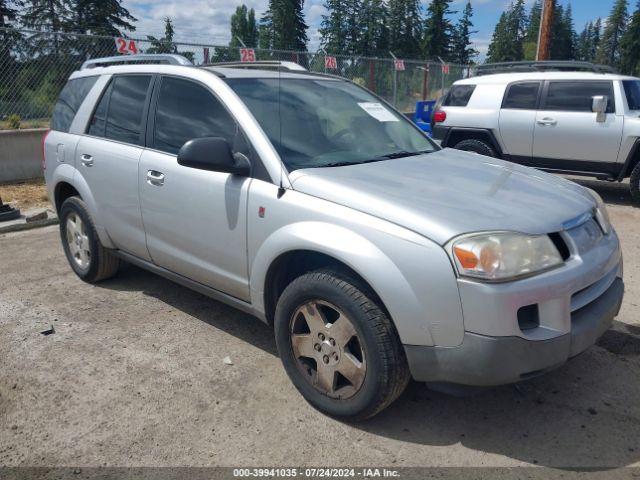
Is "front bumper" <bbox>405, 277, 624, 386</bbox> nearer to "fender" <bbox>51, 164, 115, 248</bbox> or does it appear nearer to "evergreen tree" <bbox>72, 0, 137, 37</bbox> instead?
"fender" <bbox>51, 164, 115, 248</bbox>

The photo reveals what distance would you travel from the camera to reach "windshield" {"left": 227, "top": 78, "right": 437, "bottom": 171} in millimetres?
3250

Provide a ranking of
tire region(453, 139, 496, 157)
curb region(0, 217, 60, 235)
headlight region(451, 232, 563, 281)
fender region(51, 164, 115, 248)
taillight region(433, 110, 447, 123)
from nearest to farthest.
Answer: headlight region(451, 232, 563, 281) → fender region(51, 164, 115, 248) → curb region(0, 217, 60, 235) → tire region(453, 139, 496, 157) → taillight region(433, 110, 447, 123)

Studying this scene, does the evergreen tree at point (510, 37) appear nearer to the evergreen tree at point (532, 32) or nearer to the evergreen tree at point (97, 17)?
the evergreen tree at point (532, 32)

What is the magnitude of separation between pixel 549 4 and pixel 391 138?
13293 millimetres

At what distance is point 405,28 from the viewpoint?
58438 millimetres

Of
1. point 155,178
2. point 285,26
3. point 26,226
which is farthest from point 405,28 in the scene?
point 155,178

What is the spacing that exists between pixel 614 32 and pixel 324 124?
375 ft

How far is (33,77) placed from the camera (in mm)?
10078

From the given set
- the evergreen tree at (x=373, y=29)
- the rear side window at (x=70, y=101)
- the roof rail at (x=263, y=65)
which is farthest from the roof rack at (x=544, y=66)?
the evergreen tree at (x=373, y=29)

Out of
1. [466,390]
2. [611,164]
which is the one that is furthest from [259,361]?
[611,164]

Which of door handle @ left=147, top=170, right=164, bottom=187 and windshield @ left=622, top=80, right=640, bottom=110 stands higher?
windshield @ left=622, top=80, right=640, bottom=110

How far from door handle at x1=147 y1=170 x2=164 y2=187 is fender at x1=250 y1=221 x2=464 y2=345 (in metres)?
1.33

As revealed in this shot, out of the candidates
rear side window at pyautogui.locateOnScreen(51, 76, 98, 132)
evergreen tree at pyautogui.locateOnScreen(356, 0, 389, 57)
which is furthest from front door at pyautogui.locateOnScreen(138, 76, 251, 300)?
evergreen tree at pyautogui.locateOnScreen(356, 0, 389, 57)

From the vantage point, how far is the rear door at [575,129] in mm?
7938
